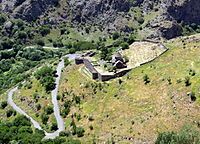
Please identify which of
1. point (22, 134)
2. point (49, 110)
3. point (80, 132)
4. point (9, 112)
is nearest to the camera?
point (80, 132)

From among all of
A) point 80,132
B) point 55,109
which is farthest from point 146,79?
point 55,109

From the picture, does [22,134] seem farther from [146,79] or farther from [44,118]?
[146,79]

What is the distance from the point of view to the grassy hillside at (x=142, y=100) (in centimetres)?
11169

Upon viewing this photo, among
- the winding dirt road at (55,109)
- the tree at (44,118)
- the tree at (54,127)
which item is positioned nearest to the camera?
the winding dirt road at (55,109)

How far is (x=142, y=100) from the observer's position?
121750 mm

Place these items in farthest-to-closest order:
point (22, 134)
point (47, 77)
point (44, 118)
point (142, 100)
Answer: point (47, 77)
point (44, 118)
point (142, 100)
point (22, 134)

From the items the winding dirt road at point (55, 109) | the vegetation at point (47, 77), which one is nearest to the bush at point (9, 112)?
the winding dirt road at point (55, 109)

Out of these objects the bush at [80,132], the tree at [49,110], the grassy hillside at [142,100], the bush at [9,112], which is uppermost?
the grassy hillside at [142,100]

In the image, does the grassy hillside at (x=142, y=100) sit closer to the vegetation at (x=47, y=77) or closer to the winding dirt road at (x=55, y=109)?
the winding dirt road at (x=55, y=109)

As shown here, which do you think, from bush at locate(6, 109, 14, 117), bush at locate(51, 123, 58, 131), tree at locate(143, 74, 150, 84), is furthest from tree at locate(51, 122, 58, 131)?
tree at locate(143, 74, 150, 84)

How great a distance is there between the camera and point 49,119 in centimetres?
13200

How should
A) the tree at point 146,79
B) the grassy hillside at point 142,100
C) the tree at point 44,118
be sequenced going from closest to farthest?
the grassy hillside at point 142,100 → the tree at point 146,79 → the tree at point 44,118

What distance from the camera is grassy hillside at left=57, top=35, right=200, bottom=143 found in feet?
366

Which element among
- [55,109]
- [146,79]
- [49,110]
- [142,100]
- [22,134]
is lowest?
[55,109]
